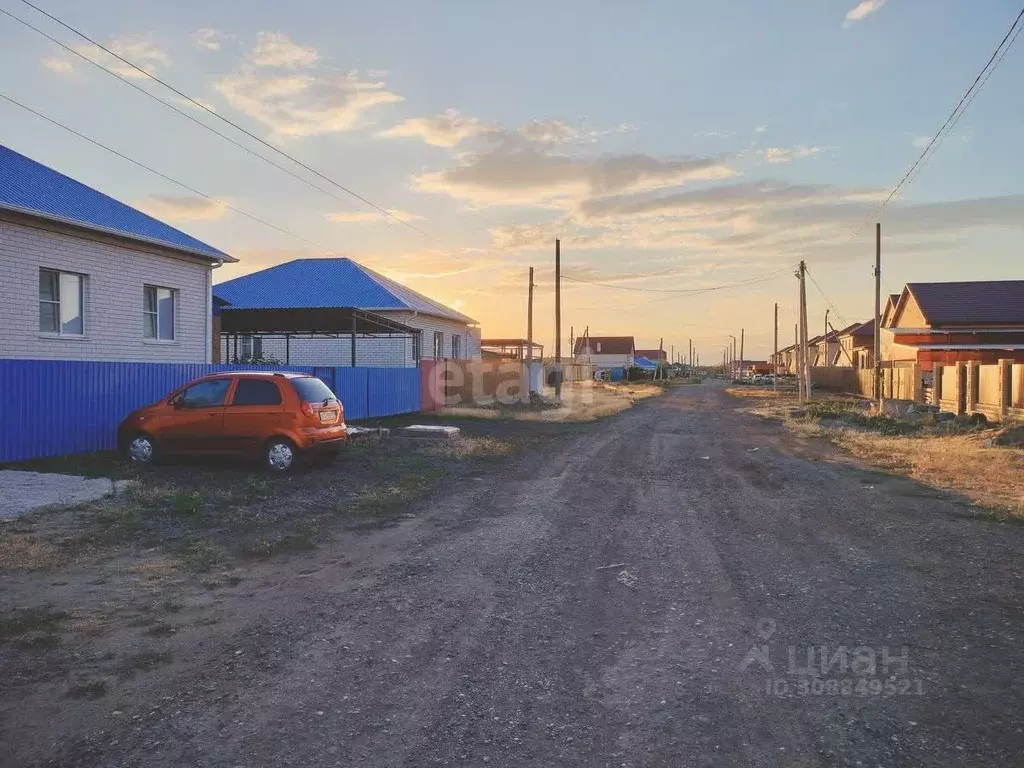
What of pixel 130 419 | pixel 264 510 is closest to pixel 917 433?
pixel 264 510

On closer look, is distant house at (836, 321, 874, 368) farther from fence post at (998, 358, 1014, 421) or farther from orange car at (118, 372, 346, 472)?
orange car at (118, 372, 346, 472)

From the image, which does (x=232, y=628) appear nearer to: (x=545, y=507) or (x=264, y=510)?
(x=264, y=510)

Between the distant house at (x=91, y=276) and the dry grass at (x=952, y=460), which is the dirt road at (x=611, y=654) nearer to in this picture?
the dry grass at (x=952, y=460)

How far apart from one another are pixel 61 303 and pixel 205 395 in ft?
20.1

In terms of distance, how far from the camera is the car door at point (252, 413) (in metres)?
12.1

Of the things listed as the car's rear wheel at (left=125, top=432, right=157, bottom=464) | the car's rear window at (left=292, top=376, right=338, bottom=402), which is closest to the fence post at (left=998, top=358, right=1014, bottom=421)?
the car's rear window at (left=292, top=376, right=338, bottom=402)

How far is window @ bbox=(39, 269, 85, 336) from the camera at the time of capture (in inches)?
615

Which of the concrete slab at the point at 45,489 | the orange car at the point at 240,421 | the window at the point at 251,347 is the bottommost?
the concrete slab at the point at 45,489

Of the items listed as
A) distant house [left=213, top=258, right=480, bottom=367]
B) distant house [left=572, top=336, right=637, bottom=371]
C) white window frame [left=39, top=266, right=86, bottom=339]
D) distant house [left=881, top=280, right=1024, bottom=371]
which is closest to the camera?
white window frame [left=39, top=266, right=86, bottom=339]

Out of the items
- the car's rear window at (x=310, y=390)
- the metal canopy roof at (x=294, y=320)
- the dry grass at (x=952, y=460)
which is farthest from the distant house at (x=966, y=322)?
the car's rear window at (x=310, y=390)

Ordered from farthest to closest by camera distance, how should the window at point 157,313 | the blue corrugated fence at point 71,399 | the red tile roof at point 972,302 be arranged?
the red tile roof at point 972,302, the window at point 157,313, the blue corrugated fence at point 71,399

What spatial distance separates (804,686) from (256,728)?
2987 millimetres

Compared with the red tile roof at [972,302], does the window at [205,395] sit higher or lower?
lower

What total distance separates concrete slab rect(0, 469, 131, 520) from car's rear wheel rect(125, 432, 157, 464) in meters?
1.30
